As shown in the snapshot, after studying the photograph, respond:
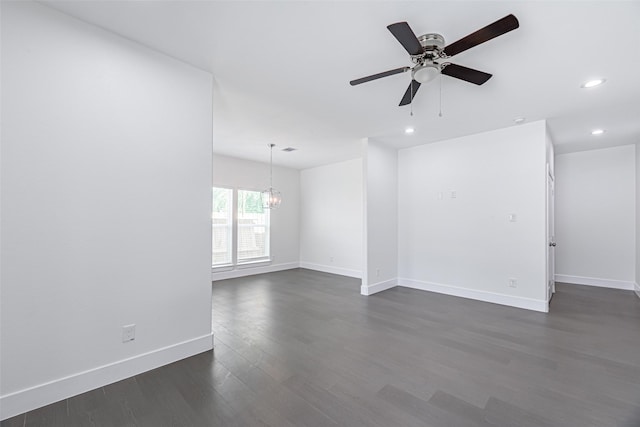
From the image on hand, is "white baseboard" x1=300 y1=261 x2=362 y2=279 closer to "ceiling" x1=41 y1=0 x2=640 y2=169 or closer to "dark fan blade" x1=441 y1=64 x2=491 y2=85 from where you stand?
"ceiling" x1=41 y1=0 x2=640 y2=169

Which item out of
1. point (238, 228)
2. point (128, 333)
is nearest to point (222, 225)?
point (238, 228)

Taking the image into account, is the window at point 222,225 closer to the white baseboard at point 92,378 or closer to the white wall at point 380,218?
the white wall at point 380,218

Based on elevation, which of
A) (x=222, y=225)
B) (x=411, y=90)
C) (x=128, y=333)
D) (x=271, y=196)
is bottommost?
(x=128, y=333)

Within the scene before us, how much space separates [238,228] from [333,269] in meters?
2.46

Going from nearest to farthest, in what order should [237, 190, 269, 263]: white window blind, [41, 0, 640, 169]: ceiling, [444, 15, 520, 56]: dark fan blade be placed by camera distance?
[444, 15, 520, 56]: dark fan blade < [41, 0, 640, 169]: ceiling < [237, 190, 269, 263]: white window blind

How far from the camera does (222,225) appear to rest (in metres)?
6.09

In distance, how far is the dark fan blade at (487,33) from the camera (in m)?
1.59

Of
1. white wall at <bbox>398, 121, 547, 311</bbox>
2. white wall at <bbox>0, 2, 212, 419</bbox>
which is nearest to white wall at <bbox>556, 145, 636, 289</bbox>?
white wall at <bbox>398, 121, 547, 311</bbox>

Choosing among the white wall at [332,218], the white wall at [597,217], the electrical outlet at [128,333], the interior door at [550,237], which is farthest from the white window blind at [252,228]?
the white wall at [597,217]

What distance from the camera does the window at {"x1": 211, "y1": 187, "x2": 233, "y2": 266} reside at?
5965 mm

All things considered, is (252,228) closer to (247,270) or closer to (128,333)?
(247,270)

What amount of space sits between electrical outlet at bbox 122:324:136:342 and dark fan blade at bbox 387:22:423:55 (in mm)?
2841

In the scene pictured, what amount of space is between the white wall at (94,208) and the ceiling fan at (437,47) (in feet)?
6.20

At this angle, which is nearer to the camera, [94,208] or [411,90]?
[94,208]
